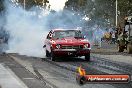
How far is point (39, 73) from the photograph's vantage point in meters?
15.0

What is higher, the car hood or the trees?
the trees

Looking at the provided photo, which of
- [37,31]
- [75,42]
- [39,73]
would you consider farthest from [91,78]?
[37,31]

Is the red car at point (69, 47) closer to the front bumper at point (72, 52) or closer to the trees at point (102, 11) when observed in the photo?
the front bumper at point (72, 52)

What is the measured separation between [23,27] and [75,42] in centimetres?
1056

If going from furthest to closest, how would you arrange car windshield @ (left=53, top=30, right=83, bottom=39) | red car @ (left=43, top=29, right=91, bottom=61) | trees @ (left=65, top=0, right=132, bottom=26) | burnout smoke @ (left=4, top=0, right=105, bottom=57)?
trees @ (left=65, top=0, right=132, bottom=26) → burnout smoke @ (left=4, top=0, right=105, bottom=57) → car windshield @ (left=53, top=30, right=83, bottom=39) → red car @ (left=43, top=29, right=91, bottom=61)

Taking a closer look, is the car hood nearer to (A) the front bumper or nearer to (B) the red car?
(B) the red car

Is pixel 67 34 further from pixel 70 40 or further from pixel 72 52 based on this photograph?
pixel 72 52

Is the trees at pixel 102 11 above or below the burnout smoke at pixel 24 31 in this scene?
above

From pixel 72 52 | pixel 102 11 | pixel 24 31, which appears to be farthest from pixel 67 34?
pixel 102 11

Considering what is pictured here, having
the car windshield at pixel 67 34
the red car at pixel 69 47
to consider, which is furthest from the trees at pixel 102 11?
the red car at pixel 69 47

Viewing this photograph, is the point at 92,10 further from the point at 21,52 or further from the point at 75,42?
the point at 75,42

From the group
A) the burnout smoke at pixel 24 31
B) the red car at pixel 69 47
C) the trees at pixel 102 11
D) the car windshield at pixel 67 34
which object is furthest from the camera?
the trees at pixel 102 11

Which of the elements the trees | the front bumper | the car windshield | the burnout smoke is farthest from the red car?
the trees

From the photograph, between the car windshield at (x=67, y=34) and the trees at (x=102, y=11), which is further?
the trees at (x=102, y=11)
